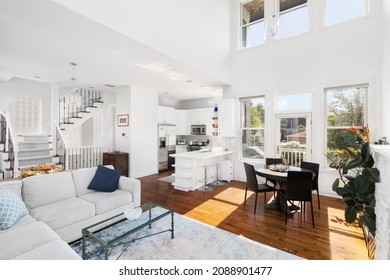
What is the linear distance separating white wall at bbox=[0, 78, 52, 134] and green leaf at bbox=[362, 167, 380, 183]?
8241 mm

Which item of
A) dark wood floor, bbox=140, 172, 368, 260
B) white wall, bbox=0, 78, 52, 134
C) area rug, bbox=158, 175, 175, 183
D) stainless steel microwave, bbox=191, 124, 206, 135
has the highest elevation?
white wall, bbox=0, 78, 52, 134

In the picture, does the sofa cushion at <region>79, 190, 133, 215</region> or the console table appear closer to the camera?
the sofa cushion at <region>79, 190, 133, 215</region>

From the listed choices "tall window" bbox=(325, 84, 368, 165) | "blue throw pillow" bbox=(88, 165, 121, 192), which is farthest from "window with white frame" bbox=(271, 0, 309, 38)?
"blue throw pillow" bbox=(88, 165, 121, 192)

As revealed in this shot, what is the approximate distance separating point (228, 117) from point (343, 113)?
266cm

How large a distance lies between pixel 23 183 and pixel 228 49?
17.9 ft

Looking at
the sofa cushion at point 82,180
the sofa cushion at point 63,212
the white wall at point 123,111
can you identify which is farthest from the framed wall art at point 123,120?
the sofa cushion at point 63,212

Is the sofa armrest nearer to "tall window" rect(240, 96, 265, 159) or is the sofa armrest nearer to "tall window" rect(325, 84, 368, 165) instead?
"tall window" rect(240, 96, 265, 159)

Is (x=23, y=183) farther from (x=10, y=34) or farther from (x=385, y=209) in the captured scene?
(x=385, y=209)

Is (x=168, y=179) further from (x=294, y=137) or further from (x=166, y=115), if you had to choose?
(x=294, y=137)

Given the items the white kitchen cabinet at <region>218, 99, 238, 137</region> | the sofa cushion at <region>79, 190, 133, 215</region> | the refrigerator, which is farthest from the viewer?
the refrigerator

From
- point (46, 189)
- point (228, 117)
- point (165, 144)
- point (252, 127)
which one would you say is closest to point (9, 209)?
point (46, 189)

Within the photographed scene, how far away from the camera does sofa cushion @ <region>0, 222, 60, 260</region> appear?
1612 millimetres

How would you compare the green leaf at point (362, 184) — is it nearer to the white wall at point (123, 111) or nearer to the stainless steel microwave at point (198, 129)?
the white wall at point (123, 111)

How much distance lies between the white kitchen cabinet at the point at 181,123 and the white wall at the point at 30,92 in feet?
14.9
